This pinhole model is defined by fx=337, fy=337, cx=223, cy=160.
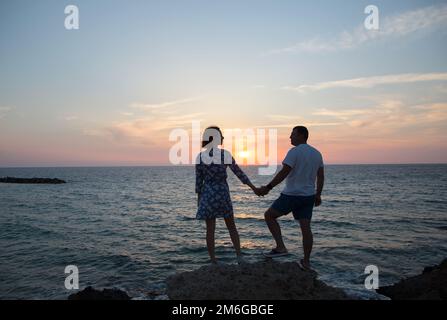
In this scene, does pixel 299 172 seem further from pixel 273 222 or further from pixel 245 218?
pixel 245 218

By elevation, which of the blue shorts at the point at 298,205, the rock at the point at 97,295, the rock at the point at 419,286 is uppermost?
the blue shorts at the point at 298,205

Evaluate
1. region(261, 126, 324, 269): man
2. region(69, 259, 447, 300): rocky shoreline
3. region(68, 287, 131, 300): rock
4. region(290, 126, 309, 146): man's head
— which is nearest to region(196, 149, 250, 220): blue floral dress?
region(261, 126, 324, 269): man

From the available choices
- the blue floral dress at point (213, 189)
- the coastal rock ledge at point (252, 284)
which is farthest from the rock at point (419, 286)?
the blue floral dress at point (213, 189)

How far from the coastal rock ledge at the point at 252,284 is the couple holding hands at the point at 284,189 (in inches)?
18.0

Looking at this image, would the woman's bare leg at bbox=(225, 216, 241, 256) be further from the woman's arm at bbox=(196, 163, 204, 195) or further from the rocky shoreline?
the woman's arm at bbox=(196, 163, 204, 195)

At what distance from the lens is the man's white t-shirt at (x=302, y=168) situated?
6.00m

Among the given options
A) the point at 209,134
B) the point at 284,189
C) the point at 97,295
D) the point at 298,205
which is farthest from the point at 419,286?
the point at 97,295

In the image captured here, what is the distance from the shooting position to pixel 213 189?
6.44 meters

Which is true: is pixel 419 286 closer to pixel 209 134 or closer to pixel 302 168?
pixel 302 168

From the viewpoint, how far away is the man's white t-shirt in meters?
6.00

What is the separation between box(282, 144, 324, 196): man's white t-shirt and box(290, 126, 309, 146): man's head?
0.12 metres

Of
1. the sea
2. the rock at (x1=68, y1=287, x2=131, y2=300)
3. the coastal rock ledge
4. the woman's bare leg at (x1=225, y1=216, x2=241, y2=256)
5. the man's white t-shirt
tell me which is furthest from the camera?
the sea

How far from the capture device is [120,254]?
13.5 meters

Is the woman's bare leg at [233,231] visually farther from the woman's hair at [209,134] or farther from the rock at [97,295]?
the rock at [97,295]
